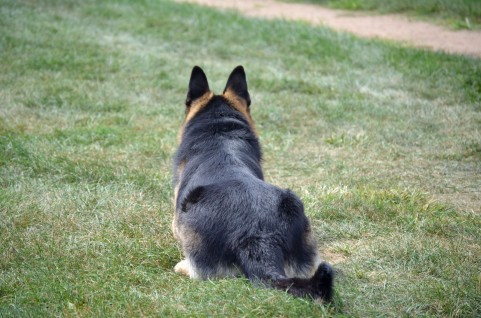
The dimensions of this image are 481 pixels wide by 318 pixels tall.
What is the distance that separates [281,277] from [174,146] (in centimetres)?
404

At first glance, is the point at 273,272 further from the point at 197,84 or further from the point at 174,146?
the point at 174,146

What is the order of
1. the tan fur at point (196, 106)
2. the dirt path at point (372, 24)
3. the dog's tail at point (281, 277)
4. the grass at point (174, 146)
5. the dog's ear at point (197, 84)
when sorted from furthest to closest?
the dirt path at point (372, 24), the dog's ear at point (197, 84), the tan fur at point (196, 106), the grass at point (174, 146), the dog's tail at point (281, 277)

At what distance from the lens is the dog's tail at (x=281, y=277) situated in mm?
3973

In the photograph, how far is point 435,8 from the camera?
14.3 meters

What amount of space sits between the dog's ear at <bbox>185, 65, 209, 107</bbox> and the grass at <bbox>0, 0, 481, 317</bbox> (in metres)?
1.03

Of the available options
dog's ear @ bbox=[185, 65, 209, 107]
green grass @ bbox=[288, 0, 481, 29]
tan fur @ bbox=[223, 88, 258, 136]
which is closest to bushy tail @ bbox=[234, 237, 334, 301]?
tan fur @ bbox=[223, 88, 258, 136]

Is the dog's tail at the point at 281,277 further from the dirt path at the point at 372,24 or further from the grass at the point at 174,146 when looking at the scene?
the dirt path at the point at 372,24

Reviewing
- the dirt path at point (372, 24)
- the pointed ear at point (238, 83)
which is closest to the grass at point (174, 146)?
the dirt path at point (372, 24)

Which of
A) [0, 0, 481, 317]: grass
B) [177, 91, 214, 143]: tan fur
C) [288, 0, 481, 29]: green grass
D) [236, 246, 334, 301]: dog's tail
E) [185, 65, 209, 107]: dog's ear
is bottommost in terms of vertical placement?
[0, 0, 481, 317]: grass

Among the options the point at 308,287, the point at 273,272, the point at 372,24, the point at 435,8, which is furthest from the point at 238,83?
the point at 435,8

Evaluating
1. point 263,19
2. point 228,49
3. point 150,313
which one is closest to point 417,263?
point 150,313

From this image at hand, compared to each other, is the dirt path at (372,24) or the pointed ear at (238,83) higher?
the pointed ear at (238,83)

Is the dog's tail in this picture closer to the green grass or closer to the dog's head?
the dog's head

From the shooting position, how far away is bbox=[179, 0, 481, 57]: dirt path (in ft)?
40.8
